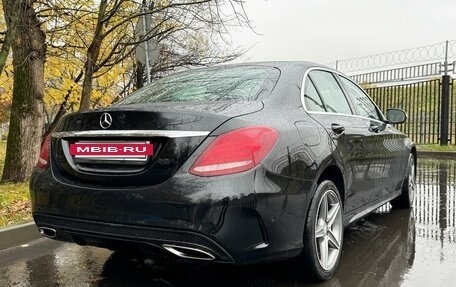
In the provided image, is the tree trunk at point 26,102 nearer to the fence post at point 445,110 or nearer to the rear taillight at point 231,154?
the rear taillight at point 231,154

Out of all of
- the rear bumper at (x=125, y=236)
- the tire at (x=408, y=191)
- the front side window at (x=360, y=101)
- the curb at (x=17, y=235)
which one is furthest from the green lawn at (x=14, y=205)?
the tire at (x=408, y=191)

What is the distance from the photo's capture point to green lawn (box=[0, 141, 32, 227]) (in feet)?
Answer: 15.7

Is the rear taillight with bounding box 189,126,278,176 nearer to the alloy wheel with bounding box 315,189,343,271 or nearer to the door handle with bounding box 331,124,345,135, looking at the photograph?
the alloy wheel with bounding box 315,189,343,271

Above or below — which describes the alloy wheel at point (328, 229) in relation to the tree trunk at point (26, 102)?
below

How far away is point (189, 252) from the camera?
2580 millimetres

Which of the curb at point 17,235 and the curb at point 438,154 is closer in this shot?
the curb at point 17,235

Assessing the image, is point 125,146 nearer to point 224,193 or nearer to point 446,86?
point 224,193

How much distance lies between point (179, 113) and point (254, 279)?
1315 millimetres

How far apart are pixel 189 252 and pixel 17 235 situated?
2.52 meters

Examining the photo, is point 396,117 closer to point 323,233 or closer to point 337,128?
point 337,128

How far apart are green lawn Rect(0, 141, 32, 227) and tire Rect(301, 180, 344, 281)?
304cm

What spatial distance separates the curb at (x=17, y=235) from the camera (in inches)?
169

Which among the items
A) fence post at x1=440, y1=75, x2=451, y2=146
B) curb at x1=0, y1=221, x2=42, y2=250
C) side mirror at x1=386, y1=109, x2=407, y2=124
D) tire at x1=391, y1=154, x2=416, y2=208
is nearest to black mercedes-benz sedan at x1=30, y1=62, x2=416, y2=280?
curb at x1=0, y1=221, x2=42, y2=250

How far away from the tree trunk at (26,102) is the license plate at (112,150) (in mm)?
4861
